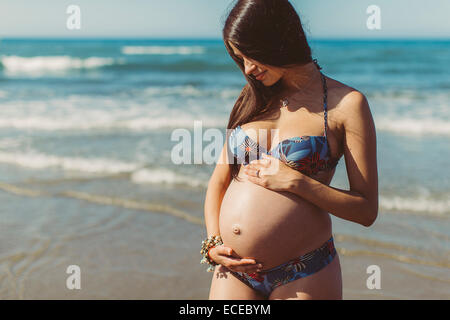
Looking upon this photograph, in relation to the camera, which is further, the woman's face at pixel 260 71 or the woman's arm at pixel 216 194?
the woman's arm at pixel 216 194

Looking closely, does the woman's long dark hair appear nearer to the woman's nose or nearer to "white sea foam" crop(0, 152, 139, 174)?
the woman's nose

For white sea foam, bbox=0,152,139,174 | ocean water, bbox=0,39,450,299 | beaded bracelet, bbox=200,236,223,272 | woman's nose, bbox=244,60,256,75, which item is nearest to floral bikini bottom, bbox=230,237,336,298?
beaded bracelet, bbox=200,236,223,272

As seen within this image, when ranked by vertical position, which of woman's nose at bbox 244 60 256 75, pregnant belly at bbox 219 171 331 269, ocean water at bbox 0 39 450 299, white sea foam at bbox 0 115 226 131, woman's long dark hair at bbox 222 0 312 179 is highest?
woman's long dark hair at bbox 222 0 312 179

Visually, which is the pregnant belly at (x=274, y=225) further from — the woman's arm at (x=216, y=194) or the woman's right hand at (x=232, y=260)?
the woman's arm at (x=216, y=194)

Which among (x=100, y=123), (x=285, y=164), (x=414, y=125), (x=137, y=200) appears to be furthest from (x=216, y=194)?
(x=414, y=125)

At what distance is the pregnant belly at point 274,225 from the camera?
1994mm

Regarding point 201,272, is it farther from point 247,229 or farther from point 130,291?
point 247,229

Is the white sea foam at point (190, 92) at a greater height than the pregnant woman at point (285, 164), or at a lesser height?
lesser

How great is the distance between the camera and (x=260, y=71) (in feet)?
A: 6.53

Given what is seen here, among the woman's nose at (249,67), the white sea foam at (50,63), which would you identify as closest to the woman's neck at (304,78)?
the woman's nose at (249,67)

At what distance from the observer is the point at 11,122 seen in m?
9.95

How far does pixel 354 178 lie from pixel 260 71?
0.65 meters

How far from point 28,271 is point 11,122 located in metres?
7.04

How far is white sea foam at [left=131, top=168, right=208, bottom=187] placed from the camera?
5970mm
